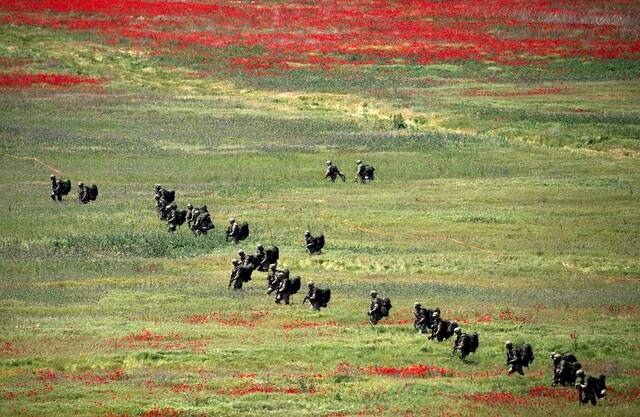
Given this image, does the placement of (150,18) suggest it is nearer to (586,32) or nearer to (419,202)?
(586,32)

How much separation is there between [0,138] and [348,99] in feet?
81.4

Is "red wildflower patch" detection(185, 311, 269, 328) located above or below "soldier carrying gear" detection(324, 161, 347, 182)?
below

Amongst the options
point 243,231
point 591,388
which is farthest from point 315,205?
point 591,388

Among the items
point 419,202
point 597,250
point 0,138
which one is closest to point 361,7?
point 0,138

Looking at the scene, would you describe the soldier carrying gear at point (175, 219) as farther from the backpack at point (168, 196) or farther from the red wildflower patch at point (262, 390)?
the red wildflower patch at point (262, 390)

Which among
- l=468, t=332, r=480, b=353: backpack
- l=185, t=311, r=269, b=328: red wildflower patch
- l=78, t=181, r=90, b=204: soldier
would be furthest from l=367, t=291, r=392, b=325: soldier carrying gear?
l=78, t=181, r=90, b=204: soldier

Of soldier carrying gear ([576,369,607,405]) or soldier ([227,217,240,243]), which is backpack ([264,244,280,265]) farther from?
soldier carrying gear ([576,369,607,405])

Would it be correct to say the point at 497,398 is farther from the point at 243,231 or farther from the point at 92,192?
the point at 92,192

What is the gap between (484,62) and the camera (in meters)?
107

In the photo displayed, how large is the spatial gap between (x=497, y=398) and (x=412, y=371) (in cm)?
314

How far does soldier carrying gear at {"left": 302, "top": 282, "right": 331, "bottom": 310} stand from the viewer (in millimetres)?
41406

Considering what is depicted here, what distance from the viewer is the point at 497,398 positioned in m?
32.7

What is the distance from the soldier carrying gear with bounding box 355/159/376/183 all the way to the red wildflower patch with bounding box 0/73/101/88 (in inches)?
1490

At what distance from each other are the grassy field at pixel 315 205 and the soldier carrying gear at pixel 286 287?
732 millimetres
